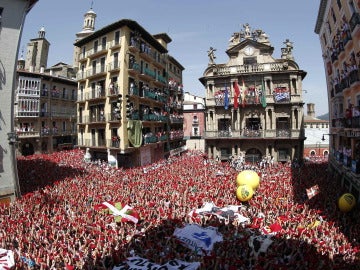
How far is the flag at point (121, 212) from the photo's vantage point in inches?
562

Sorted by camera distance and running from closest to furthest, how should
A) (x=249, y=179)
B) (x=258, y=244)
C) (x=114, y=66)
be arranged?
(x=258, y=244) < (x=249, y=179) < (x=114, y=66)

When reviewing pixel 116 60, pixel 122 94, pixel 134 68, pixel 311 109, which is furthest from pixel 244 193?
pixel 311 109

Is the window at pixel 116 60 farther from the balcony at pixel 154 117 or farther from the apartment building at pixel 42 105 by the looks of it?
the apartment building at pixel 42 105

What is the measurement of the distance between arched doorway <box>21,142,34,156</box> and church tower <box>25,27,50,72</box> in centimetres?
1380

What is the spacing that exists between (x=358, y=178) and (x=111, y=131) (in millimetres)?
24342

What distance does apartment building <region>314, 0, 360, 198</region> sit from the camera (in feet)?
61.2

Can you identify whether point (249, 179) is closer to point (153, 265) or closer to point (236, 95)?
point (153, 265)

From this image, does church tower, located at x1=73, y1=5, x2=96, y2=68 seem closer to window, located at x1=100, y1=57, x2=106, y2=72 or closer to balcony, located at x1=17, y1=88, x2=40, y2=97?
balcony, located at x1=17, y1=88, x2=40, y2=97

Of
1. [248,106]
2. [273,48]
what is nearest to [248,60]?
[273,48]

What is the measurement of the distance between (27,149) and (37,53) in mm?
18432

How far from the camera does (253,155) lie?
37.4 meters

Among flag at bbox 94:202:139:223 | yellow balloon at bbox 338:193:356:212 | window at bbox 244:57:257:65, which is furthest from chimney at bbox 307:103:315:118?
flag at bbox 94:202:139:223

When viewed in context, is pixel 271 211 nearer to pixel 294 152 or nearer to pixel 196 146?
pixel 294 152

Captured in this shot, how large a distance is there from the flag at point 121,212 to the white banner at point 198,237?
3108 millimetres
